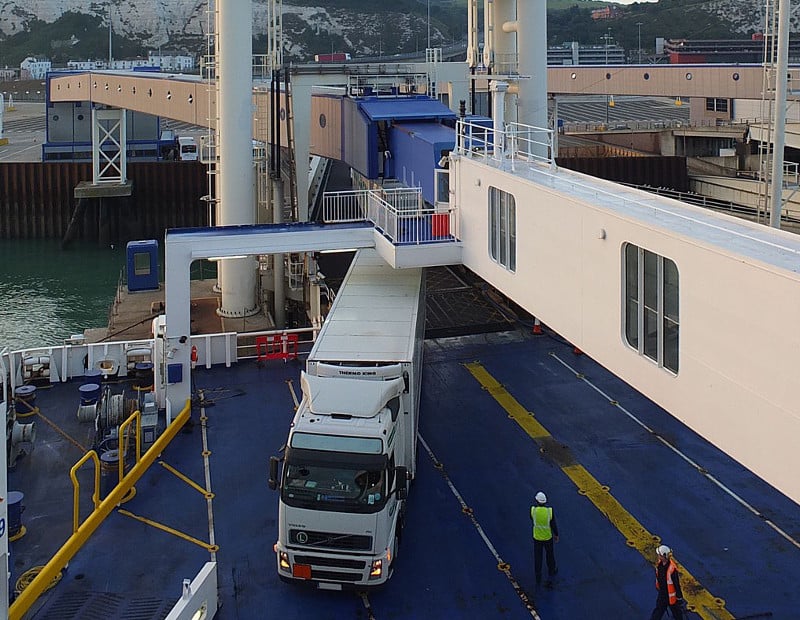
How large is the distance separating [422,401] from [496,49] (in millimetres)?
13909

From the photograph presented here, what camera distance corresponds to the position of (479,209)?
1684 cm

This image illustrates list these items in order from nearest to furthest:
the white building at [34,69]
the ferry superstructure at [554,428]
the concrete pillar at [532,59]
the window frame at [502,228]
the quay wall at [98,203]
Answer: the ferry superstructure at [554,428]
the window frame at [502,228]
the concrete pillar at [532,59]
the quay wall at [98,203]
the white building at [34,69]

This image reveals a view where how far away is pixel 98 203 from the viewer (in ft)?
176

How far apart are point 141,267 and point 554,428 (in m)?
19.0

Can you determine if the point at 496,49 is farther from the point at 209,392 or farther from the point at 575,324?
the point at 575,324

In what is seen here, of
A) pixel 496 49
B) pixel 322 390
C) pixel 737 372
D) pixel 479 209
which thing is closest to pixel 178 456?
pixel 322 390

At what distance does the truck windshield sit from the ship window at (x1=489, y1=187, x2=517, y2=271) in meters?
5.06

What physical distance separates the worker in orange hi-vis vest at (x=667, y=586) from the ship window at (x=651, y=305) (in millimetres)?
2391

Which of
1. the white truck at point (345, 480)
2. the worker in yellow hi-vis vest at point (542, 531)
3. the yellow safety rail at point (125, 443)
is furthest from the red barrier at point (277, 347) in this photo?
the worker in yellow hi-vis vest at point (542, 531)

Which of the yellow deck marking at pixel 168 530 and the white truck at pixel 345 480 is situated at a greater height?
the white truck at pixel 345 480

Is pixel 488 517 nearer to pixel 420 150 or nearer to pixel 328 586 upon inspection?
pixel 328 586

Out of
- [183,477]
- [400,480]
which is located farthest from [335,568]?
[183,477]

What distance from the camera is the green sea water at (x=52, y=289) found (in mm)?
36188

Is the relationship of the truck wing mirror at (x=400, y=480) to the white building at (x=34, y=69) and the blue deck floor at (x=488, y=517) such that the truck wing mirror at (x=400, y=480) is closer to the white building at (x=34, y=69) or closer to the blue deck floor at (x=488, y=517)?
the blue deck floor at (x=488, y=517)
